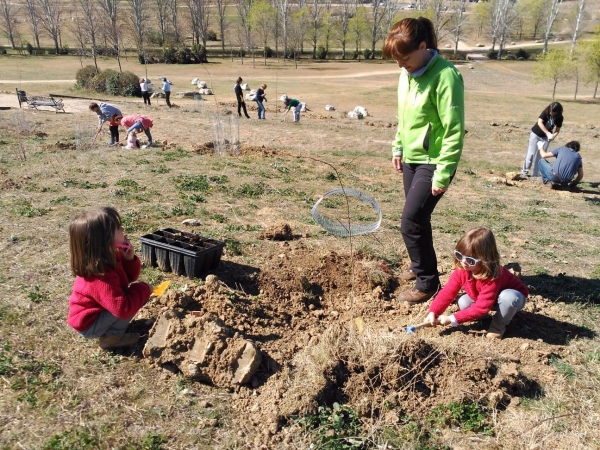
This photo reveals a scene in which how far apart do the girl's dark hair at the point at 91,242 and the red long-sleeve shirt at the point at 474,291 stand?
234 cm

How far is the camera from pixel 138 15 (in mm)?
52375

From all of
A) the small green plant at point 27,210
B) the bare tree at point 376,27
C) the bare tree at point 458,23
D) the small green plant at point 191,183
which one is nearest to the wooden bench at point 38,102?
the small green plant at point 191,183

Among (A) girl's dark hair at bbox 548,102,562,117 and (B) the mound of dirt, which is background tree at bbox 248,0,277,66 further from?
(B) the mound of dirt

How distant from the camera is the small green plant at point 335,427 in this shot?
8.23 ft

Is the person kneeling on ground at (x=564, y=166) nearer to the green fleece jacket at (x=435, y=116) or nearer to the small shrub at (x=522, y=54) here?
the green fleece jacket at (x=435, y=116)

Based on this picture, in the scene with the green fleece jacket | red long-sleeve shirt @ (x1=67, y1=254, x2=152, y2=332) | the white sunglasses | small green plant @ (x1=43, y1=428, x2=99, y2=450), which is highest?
the green fleece jacket

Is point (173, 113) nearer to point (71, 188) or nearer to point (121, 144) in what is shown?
point (121, 144)

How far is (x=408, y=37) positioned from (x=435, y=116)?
0.62 metres

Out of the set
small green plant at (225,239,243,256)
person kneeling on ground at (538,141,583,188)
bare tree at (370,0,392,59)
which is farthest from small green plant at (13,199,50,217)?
bare tree at (370,0,392,59)

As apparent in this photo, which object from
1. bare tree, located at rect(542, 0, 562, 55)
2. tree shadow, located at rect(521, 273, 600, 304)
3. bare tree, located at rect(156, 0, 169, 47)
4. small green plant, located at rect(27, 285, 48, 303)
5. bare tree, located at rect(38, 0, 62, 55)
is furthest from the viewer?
bare tree, located at rect(542, 0, 562, 55)

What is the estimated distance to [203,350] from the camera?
116 inches

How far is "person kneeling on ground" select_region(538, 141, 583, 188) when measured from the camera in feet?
30.8

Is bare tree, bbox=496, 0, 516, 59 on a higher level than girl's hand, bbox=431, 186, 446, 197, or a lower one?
higher

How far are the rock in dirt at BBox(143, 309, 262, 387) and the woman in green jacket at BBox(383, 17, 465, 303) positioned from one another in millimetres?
1681
